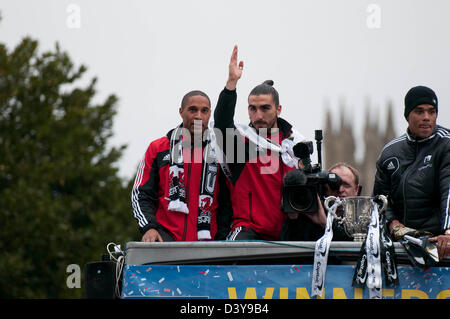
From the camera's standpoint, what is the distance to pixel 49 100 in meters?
19.8

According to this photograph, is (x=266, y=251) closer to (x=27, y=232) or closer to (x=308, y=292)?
(x=308, y=292)

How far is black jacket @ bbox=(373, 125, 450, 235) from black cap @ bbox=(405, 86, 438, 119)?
0.17m

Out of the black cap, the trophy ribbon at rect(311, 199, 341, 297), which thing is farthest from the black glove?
the black cap

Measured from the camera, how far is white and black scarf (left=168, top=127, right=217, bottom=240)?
5.15m

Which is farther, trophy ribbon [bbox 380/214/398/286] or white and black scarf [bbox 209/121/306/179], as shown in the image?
white and black scarf [bbox 209/121/306/179]

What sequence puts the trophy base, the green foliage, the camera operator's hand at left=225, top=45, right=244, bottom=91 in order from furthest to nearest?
the green foliage → the camera operator's hand at left=225, top=45, right=244, bottom=91 → the trophy base

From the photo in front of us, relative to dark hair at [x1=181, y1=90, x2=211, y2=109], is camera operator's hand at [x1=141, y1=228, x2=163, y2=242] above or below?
below

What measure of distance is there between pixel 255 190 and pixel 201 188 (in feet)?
1.27

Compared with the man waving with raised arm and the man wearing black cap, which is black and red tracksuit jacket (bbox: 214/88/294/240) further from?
the man wearing black cap

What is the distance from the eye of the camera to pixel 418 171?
→ 466cm

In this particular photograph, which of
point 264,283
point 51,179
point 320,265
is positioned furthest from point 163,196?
point 51,179

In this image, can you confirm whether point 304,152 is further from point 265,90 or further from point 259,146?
point 265,90
